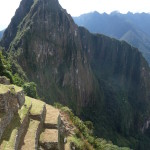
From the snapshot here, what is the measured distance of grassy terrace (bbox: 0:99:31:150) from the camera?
11.4m

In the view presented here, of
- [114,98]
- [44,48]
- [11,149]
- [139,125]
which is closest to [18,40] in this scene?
[44,48]

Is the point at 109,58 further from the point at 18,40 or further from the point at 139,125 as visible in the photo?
the point at 18,40

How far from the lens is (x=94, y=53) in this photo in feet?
471

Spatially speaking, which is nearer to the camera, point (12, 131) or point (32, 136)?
point (12, 131)

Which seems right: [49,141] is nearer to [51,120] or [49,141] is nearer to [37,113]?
[37,113]

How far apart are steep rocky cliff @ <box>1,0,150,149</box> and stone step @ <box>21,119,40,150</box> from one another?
4785 cm

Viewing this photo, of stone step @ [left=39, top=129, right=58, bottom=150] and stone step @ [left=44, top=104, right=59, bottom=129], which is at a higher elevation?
stone step @ [left=44, top=104, right=59, bottom=129]

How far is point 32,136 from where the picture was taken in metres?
13.4

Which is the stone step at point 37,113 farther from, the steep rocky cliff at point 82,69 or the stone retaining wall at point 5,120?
the steep rocky cliff at point 82,69

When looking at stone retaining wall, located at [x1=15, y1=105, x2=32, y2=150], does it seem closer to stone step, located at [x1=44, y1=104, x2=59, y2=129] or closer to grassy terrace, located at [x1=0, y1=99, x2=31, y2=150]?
grassy terrace, located at [x1=0, y1=99, x2=31, y2=150]

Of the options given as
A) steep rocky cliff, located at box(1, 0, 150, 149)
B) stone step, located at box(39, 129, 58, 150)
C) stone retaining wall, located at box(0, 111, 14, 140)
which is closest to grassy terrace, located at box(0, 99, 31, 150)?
stone retaining wall, located at box(0, 111, 14, 140)

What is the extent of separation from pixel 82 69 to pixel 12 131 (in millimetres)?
91391

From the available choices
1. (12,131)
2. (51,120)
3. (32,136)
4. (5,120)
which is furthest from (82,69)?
(12,131)

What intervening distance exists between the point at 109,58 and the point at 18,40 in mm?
74045
